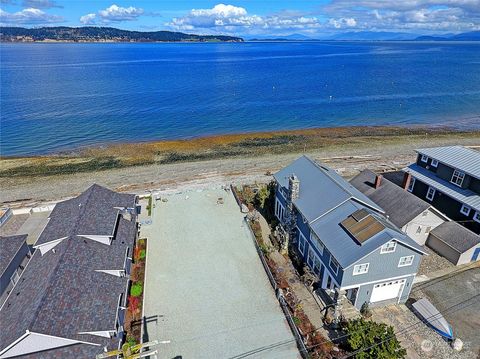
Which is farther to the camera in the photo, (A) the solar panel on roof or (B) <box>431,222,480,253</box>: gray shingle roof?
(B) <box>431,222,480,253</box>: gray shingle roof

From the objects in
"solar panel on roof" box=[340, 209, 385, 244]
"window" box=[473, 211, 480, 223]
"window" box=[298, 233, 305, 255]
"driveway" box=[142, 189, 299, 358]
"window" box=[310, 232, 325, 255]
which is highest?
"solar panel on roof" box=[340, 209, 385, 244]

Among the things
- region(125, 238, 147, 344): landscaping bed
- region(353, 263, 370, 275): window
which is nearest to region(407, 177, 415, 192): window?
region(353, 263, 370, 275): window

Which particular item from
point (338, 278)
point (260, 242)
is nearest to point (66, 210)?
point (260, 242)

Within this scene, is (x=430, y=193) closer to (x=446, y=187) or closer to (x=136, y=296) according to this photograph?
(x=446, y=187)

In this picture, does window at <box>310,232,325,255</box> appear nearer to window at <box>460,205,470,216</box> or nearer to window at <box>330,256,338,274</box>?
window at <box>330,256,338,274</box>

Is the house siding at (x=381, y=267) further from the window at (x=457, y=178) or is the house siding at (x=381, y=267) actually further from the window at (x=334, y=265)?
the window at (x=457, y=178)

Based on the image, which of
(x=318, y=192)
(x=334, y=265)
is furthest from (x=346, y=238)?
(x=318, y=192)
